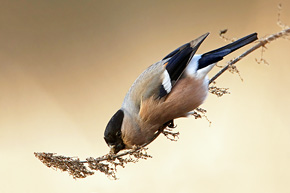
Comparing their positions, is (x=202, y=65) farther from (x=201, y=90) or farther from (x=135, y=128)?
(x=135, y=128)

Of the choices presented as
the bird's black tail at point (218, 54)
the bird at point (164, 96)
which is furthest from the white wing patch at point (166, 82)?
the bird's black tail at point (218, 54)

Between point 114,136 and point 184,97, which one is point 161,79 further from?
point 114,136

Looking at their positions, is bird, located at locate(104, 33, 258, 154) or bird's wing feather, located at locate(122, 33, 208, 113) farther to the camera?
bird's wing feather, located at locate(122, 33, 208, 113)

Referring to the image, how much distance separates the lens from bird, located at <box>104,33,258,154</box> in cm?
105

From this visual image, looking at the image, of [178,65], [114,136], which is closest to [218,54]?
[178,65]

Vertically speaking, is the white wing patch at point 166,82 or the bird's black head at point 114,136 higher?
the white wing patch at point 166,82

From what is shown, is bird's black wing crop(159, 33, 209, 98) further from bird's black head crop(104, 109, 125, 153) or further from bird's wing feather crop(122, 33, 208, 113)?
bird's black head crop(104, 109, 125, 153)

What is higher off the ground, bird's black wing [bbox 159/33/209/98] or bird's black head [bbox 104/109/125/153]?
bird's black wing [bbox 159/33/209/98]

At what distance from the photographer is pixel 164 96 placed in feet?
3.80

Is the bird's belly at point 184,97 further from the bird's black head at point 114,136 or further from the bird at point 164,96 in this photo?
the bird's black head at point 114,136

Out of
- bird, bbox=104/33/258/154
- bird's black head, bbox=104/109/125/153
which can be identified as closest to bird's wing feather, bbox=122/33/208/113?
bird, bbox=104/33/258/154

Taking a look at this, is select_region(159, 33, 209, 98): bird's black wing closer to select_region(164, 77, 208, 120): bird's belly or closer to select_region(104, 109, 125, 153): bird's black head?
select_region(164, 77, 208, 120): bird's belly

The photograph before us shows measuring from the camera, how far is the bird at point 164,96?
1.05m

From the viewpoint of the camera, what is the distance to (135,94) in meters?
1.23
